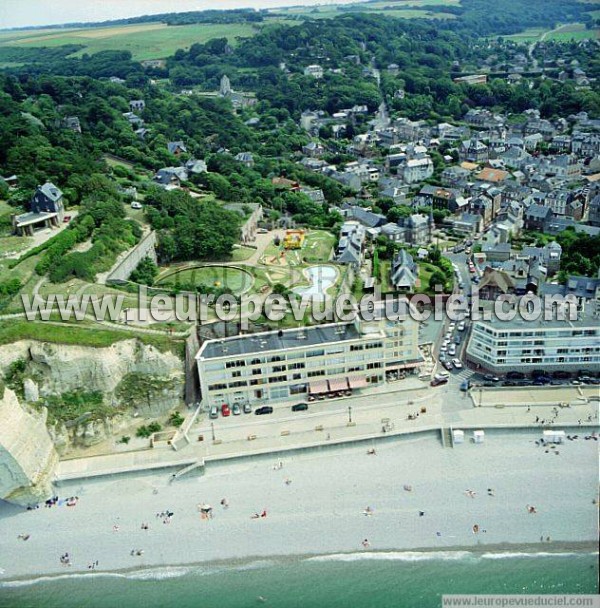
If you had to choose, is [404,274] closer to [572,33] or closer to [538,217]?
[538,217]

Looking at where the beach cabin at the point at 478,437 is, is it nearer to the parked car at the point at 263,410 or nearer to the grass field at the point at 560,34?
the parked car at the point at 263,410

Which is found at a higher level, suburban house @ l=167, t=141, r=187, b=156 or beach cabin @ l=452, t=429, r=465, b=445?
suburban house @ l=167, t=141, r=187, b=156

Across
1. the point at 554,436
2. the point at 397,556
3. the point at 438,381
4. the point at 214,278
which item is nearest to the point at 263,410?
the point at 438,381

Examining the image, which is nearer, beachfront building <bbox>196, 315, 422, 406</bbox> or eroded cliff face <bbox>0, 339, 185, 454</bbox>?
eroded cliff face <bbox>0, 339, 185, 454</bbox>

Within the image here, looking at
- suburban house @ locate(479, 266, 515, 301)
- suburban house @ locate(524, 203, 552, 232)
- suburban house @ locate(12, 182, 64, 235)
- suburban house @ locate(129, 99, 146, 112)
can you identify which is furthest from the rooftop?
suburban house @ locate(129, 99, 146, 112)

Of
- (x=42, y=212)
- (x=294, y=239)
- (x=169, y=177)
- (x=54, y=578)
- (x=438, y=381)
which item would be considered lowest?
(x=54, y=578)

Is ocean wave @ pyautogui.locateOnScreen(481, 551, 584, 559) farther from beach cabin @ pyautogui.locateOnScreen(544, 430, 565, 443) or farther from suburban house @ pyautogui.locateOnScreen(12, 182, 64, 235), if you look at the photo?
suburban house @ pyautogui.locateOnScreen(12, 182, 64, 235)

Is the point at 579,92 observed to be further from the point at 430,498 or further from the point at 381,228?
the point at 430,498

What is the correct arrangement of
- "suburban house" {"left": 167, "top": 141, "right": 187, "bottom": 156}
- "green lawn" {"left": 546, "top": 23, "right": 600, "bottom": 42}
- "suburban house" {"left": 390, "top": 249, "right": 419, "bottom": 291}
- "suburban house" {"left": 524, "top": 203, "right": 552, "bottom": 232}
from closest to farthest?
"suburban house" {"left": 390, "top": 249, "right": 419, "bottom": 291} → "suburban house" {"left": 524, "top": 203, "right": 552, "bottom": 232} → "suburban house" {"left": 167, "top": 141, "right": 187, "bottom": 156} → "green lawn" {"left": 546, "top": 23, "right": 600, "bottom": 42}
